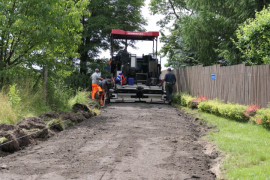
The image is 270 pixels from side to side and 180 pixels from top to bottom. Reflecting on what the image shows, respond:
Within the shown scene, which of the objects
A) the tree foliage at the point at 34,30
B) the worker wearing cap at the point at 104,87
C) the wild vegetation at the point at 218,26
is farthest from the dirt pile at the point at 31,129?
the wild vegetation at the point at 218,26

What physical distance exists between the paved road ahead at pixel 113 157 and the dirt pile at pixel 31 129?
10.6 inches

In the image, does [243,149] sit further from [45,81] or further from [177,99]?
[177,99]

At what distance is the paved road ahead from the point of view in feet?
16.5

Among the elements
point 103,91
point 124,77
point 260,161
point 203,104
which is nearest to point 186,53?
point 124,77

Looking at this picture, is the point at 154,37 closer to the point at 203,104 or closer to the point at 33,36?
the point at 203,104

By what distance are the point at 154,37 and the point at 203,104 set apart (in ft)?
25.5

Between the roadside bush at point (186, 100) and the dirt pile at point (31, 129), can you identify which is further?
the roadside bush at point (186, 100)

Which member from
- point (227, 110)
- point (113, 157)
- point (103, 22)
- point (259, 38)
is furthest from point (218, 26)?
point (113, 157)

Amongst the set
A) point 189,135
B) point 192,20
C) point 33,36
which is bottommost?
point 189,135

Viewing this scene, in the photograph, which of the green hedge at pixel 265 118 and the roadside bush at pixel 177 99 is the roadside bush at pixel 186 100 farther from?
the green hedge at pixel 265 118

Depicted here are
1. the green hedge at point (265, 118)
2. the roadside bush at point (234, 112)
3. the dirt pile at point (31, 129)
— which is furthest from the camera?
the roadside bush at point (234, 112)

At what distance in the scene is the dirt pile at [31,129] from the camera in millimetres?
6738

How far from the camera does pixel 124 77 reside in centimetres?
1870

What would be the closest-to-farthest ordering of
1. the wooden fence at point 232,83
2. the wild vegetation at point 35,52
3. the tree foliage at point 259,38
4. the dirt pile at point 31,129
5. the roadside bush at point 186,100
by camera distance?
the dirt pile at point 31,129 → the wooden fence at point 232,83 → the wild vegetation at point 35,52 → the tree foliage at point 259,38 → the roadside bush at point 186,100
